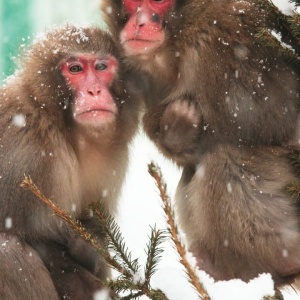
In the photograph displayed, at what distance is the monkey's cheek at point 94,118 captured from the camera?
4156 mm

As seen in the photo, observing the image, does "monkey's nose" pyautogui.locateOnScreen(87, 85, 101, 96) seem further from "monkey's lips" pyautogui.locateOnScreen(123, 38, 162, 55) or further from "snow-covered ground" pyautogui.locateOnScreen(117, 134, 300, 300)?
"snow-covered ground" pyautogui.locateOnScreen(117, 134, 300, 300)

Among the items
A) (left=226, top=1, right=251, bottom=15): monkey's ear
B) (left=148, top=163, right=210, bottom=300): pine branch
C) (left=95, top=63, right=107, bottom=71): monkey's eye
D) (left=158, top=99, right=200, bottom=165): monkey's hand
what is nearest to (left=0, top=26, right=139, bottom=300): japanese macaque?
(left=95, top=63, right=107, bottom=71): monkey's eye

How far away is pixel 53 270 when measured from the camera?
13.9 feet

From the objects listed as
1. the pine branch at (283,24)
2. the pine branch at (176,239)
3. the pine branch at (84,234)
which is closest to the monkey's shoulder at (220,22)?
the pine branch at (283,24)

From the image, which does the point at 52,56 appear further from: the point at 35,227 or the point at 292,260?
the point at 292,260

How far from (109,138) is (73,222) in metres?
1.70

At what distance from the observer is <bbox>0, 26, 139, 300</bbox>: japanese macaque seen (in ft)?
13.1

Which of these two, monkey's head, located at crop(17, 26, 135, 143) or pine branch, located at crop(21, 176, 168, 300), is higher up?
pine branch, located at crop(21, 176, 168, 300)

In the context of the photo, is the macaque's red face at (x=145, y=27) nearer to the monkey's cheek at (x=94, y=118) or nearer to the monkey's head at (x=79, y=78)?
the monkey's head at (x=79, y=78)

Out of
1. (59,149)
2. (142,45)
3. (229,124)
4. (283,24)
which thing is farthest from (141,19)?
(283,24)

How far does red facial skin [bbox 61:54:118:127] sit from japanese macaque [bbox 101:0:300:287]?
194 mm

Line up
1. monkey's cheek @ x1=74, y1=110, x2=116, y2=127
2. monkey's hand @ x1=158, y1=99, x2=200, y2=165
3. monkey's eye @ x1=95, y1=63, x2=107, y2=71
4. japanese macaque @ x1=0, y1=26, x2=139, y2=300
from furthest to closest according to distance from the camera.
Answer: monkey's eye @ x1=95, y1=63, x2=107, y2=71 < monkey's hand @ x1=158, y1=99, x2=200, y2=165 < monkey's cheek @ x1=74, y1=110, x2=116, y2=127 < japanese macaque @ x1=0, y1=26, x2=139, y2=300

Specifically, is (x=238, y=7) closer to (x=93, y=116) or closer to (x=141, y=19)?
(x=141, y=19)

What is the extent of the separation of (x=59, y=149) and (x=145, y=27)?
0.97m
